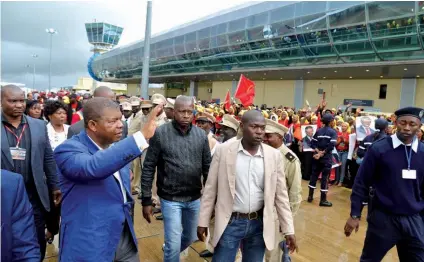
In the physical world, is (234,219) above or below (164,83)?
below

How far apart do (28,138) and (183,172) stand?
146cm

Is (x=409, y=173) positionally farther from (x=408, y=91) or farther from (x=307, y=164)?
(x=408, y=91)

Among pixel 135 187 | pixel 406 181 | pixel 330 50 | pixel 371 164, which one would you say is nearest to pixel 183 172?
pixel 371 164

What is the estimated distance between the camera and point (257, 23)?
1225 inches

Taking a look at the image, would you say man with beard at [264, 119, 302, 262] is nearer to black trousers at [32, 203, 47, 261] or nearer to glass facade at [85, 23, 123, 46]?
black trousers at [32, 203, 47, 261]

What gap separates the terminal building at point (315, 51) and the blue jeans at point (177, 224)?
71.4 ft

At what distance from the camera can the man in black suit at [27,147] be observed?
2814 mm

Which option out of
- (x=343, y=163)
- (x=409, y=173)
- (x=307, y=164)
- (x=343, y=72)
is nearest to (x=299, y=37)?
(x=343, y=72)

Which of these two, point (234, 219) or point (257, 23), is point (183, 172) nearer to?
point (234, 219)

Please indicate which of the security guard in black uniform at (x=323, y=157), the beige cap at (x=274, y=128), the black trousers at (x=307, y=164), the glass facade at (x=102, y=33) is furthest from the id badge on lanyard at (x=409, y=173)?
the glass facade at (x=102, y=33)

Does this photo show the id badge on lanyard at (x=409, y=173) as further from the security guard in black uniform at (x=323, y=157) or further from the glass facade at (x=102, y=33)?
the glass facade at (x=102, y=33)

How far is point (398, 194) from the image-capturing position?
3.00 meters

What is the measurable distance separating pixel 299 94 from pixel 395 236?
29290 mm

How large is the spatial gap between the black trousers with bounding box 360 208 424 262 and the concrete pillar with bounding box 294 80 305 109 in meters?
28.6
